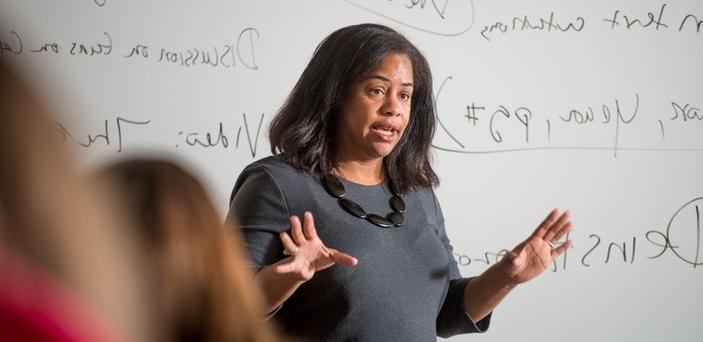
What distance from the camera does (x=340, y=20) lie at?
217cm

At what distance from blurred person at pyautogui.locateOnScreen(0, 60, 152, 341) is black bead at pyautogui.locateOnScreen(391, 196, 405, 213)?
1.15 metres

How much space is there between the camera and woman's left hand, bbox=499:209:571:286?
1.50m

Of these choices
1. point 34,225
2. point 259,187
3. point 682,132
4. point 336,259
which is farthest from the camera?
point 682,132

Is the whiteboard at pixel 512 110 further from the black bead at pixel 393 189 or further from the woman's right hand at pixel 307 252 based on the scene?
the woman's right hand at pixel 307 252

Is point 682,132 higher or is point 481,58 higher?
point 481,58

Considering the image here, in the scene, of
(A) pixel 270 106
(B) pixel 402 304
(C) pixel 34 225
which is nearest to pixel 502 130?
(A) pixel 270 106

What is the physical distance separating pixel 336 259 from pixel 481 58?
116 cm

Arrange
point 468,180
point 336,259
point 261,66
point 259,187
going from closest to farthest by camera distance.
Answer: point 336,259, point 259,187, point 261,66, point 468,180

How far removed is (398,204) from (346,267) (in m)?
0.19

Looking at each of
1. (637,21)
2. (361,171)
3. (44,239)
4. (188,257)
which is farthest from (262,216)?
(637,21)

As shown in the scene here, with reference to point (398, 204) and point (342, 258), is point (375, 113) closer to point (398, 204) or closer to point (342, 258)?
point (398, 204)

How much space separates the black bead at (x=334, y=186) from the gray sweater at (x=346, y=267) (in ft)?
0.04

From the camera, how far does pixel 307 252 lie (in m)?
1.24

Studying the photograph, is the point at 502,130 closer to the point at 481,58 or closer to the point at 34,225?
the point at 481,58
